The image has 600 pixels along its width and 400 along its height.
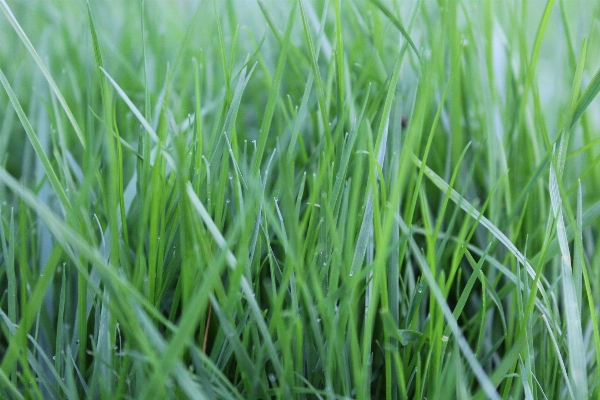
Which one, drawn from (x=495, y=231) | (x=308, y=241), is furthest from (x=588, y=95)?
(x=308, y=241)

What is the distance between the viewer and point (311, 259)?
0.43 metres

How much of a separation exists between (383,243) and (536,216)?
13.7 inches

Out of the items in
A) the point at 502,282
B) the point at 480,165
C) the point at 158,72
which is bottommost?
the point at 502,282

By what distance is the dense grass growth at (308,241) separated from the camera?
0.37m

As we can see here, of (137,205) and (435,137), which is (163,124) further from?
(435,137)

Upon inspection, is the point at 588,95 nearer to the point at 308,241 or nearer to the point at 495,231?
the point at 495,231

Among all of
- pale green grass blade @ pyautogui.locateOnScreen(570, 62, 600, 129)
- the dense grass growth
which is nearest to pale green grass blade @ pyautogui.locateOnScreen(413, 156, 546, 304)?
the dense grass growth

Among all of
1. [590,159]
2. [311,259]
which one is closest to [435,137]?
[590,159]

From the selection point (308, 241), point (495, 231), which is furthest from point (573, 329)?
point (308, 241)

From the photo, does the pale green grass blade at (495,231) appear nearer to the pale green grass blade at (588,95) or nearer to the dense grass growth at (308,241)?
the dense grass growth at (308,241)

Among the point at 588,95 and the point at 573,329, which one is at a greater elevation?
the point at 588,95

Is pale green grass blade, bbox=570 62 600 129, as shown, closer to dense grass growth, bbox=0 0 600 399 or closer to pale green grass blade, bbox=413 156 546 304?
dense grass growth, bbox=0 0 600 399

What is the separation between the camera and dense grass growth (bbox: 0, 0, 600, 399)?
37 cm

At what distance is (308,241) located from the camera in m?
0.45
